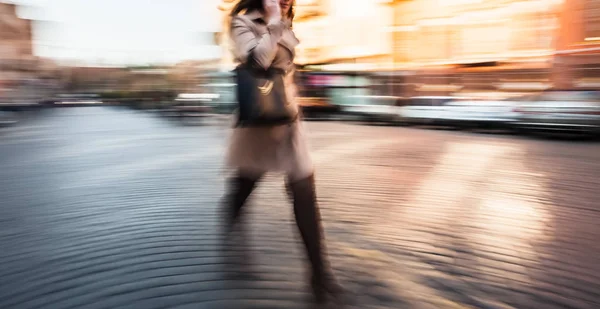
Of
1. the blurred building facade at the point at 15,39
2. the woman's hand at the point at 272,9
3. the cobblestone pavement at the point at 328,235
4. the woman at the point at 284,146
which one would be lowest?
the cobblestone pavement at the point at 328,235

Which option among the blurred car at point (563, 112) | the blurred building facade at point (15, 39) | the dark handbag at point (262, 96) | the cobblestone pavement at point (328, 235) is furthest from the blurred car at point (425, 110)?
the blurred building facade at point (15, 39)

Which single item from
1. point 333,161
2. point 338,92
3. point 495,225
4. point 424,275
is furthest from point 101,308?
point 338,92

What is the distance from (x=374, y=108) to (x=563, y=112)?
6.12 metres

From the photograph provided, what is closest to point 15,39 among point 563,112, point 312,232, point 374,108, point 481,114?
point 374,108

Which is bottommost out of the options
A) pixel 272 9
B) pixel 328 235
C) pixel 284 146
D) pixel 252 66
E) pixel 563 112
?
pixel 328 235

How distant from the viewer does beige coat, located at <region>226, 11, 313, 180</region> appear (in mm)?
2879

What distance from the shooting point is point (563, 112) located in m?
11.8

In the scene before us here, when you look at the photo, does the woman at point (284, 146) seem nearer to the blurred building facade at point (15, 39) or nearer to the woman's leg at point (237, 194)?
the woman's leg at point (237, 194)

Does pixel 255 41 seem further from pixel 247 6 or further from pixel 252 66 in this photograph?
pixel 247 6

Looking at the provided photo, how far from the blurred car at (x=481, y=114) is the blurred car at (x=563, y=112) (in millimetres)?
554

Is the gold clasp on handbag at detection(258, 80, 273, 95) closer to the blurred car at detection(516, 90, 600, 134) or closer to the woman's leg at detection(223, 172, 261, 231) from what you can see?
the woman's leg at detection(223, 172, 261, 231)

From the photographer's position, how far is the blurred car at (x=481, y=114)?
13492 mm

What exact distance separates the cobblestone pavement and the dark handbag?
39cm

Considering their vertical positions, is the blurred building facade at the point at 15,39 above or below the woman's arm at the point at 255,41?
above
